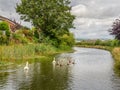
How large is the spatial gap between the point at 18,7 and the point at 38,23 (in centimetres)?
860

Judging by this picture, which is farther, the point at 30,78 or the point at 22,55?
the point at 22,55

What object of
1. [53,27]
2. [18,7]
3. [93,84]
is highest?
[18,7]

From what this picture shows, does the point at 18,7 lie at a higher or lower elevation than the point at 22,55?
higher

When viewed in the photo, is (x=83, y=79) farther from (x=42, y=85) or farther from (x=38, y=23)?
(x=38, y=23)

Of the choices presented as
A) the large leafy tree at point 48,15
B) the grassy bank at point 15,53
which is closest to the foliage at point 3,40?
the grassy bank at point 15,53

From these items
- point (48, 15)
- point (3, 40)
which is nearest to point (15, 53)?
point (3, 40)

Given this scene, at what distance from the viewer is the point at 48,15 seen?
8031 cm

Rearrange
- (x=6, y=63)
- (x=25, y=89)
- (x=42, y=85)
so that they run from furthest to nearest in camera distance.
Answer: (x=6, y=63) < (x=42, y=85) < (x=25, y=89)

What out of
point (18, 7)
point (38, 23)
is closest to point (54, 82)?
point (38, 23)

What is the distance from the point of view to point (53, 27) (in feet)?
273

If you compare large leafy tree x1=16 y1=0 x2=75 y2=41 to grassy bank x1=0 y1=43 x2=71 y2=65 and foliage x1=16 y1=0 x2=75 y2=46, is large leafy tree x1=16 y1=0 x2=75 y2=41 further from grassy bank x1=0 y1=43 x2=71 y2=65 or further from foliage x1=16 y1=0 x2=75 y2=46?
grassy bank x1=0 y1=43 x2=71 y2=65

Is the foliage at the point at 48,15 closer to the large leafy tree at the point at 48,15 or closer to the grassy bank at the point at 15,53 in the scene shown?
the large leafy tree at the point at 48,15

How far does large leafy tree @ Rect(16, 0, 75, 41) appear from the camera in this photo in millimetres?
80312

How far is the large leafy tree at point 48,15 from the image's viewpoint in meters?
80.3
